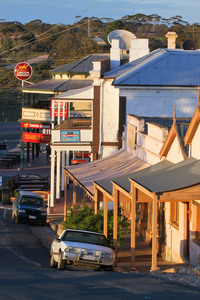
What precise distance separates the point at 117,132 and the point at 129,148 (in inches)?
192

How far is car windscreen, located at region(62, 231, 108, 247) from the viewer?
→ 18.5 meters

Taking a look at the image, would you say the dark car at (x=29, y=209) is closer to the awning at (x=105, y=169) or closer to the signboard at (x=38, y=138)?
the awning at (x=105, y=169)

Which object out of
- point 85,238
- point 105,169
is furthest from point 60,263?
point 105,169

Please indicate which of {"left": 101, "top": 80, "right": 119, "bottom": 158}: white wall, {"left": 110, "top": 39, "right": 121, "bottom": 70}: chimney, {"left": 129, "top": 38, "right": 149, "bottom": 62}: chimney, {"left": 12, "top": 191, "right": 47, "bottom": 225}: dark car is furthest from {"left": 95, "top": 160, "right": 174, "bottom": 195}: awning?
{"left": 129, "top": 38, "right": 149, "bottom": 62}: chimney

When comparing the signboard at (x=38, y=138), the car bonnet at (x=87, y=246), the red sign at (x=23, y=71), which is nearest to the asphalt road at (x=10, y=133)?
A: the red sign at (x=23, y=71)

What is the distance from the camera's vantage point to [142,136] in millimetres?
26688

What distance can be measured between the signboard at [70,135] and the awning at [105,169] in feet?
15.8

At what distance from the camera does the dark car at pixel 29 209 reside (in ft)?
96.8

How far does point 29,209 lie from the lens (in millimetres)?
29453

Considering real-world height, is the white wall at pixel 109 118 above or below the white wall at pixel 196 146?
above

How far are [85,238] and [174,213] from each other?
4212mm

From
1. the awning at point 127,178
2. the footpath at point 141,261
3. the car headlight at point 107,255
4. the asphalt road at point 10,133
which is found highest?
the asphalt road at point 10,133

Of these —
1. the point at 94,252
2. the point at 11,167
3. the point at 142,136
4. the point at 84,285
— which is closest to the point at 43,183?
the point at 11,167

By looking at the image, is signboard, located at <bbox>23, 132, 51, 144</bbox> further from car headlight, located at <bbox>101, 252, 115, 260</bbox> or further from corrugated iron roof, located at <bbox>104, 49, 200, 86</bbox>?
car headlight, located at <bbox>101, 252, 115, 260</bbox>
